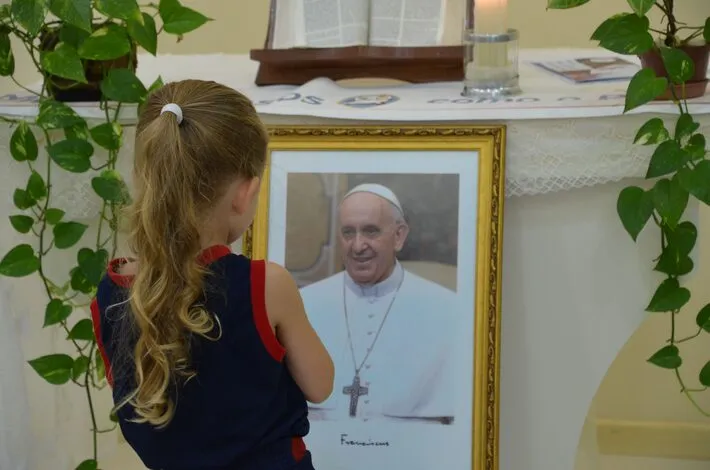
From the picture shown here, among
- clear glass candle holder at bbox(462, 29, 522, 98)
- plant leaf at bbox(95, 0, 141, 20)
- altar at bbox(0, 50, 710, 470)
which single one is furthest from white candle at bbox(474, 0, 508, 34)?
plant leaf at bbox(95, 0, 141, 20)

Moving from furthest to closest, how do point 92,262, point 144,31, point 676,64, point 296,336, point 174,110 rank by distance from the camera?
point 92,262 → point 144,31 → point 676,64 → point 296,336 → point 174,110

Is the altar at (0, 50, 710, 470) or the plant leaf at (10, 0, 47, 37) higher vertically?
the plant leaf at (10, 0, 47, 37)

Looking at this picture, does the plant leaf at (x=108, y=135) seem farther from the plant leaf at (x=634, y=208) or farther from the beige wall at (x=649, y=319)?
the plant leaf at (x=634, y=208)

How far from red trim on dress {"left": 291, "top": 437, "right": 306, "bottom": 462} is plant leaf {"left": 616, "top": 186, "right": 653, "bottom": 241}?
23.8 inches

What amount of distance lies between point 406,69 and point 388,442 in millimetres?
666

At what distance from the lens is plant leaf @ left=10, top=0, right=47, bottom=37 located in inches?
66.0

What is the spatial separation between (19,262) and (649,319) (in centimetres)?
153

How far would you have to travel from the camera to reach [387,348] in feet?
5.82

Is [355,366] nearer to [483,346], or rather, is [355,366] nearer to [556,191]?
[483,346]

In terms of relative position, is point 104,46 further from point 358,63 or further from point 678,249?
point 678,249

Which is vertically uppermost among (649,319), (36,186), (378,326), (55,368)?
(36,186)

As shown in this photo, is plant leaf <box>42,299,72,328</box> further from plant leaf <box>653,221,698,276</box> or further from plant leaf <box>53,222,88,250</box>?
plant leaf <box>653,221,698,276</box>

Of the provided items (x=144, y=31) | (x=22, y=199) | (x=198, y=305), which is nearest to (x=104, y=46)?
(x=144, y=31)

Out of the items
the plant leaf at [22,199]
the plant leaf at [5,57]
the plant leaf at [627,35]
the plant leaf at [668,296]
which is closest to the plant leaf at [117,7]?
the plant leaf at [5,57]
